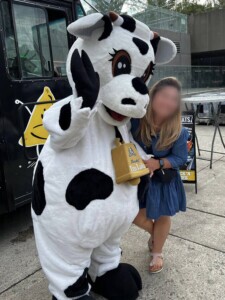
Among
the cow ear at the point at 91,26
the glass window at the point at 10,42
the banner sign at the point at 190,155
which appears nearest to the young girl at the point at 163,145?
the cow ear at the point at 91,26

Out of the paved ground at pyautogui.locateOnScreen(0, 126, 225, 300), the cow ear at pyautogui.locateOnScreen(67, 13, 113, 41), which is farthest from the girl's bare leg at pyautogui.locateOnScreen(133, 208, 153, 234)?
the cow ear at pyautogui.locateOnScreen(67, 13, 113, 41)

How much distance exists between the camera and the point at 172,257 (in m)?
2.87

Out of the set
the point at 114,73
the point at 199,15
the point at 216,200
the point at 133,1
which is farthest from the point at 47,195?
the point at 199,15

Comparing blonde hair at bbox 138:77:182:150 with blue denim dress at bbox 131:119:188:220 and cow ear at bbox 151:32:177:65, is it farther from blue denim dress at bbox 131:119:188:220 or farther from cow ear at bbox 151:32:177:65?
cow ear at bbox 151:32:177:65

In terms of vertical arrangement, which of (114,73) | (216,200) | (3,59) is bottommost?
(216,200)

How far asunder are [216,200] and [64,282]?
2.76 m

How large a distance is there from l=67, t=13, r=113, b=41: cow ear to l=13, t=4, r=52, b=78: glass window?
1.60 metres

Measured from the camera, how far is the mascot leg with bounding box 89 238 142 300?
7.34 feet

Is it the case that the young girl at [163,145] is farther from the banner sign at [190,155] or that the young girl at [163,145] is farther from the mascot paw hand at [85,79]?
the banner sign at [190,155]

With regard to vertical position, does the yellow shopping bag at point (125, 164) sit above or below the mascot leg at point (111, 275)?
above

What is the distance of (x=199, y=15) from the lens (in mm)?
22844

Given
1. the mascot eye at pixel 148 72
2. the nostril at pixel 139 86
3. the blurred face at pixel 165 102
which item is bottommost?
the blurred face at pixel 165 102

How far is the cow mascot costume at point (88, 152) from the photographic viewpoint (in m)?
1.67

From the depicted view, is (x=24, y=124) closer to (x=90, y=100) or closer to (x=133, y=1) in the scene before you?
(x=90, y=100)
